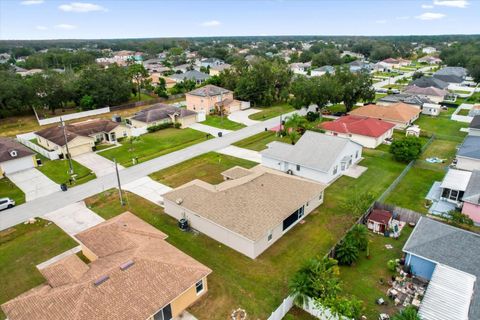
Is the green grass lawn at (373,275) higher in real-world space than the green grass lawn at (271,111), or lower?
lower

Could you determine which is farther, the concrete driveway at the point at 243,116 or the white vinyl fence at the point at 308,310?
the concrete driveway at the point at 243,116

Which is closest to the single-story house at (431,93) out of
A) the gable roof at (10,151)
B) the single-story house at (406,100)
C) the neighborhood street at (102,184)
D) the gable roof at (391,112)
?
the single-story house at (406,100)

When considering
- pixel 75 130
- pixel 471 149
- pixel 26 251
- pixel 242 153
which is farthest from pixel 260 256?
pixel 75 130

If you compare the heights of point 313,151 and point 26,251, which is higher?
point 313,151

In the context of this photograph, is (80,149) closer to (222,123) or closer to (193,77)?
(222,123)

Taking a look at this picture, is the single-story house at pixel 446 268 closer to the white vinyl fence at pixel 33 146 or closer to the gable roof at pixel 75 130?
the gable roof at pixel 75 130

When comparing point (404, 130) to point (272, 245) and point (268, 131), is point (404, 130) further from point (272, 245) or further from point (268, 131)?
point (272, 245)
